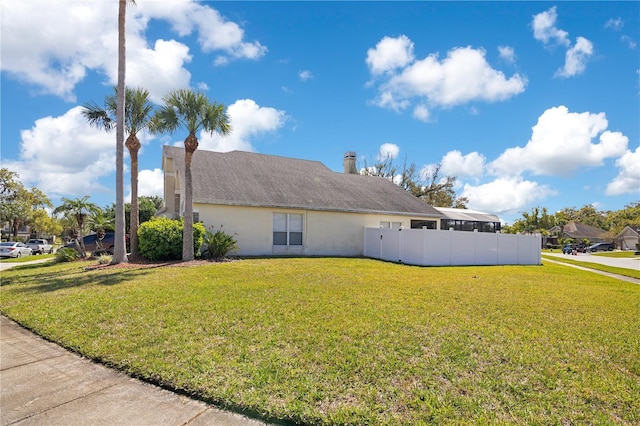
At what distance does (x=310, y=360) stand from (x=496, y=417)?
1982 millimetres

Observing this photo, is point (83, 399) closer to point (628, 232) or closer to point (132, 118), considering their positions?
point (132, 118)

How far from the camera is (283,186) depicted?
19.3m

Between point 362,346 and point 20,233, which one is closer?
point 362,346

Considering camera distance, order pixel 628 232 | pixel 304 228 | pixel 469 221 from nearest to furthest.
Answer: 1. pixel 304 228
2. pixel 469 221
3. pixel 628 232

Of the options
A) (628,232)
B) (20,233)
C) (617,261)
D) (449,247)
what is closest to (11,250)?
(449,247)

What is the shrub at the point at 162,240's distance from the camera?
13.7 metres

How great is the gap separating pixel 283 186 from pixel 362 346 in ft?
50.6

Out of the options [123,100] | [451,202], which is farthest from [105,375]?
[451,202]

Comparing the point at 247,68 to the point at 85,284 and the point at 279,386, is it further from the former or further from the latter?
the point at 279,386

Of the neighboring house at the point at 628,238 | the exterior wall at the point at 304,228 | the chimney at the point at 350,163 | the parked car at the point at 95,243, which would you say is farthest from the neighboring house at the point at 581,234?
the parked car at the point at 95,243

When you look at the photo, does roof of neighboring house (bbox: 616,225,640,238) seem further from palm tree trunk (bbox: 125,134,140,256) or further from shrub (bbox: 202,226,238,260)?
palm tree trunk (bbox: 125,134,140,256)

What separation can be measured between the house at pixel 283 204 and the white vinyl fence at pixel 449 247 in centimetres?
197

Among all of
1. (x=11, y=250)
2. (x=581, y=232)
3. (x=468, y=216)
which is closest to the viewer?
(x=11, y=250)

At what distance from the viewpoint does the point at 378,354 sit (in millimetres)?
4203
